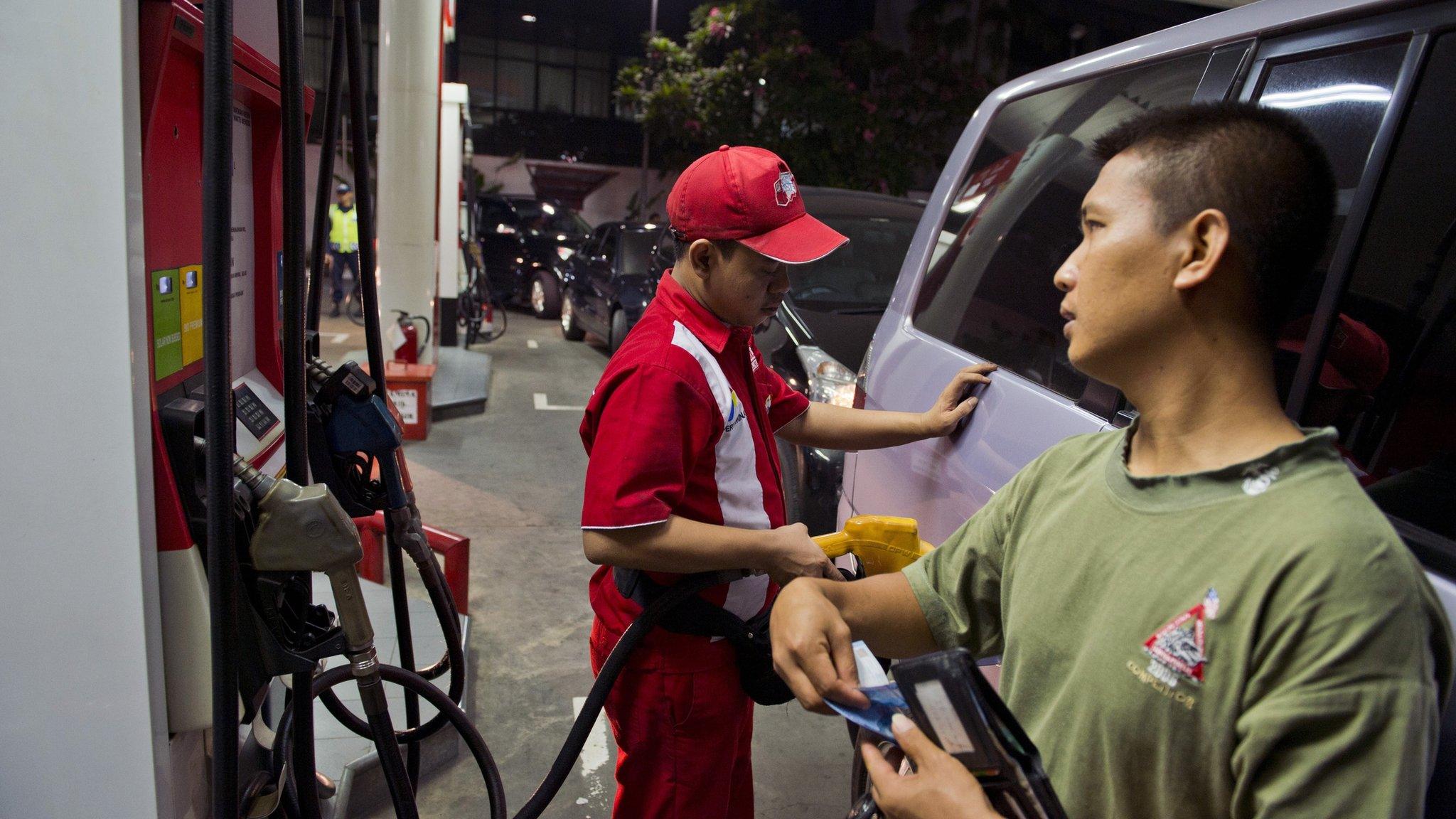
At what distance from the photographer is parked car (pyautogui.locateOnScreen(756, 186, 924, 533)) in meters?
4.34

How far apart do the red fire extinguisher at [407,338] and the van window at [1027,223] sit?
5241mm

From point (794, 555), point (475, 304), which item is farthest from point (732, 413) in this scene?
point (475, 304)

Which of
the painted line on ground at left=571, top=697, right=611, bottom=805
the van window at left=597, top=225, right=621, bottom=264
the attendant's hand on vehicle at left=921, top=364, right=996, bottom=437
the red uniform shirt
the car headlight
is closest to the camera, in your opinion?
the red uniform shirt

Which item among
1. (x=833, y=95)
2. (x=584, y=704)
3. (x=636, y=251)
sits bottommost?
(x=584, y=704)

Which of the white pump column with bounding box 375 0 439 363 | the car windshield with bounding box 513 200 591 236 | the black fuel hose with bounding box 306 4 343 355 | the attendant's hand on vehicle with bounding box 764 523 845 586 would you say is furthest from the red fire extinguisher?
the car windshield with bounding box 513 200 591 236

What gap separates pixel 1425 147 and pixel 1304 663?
3.58 ft

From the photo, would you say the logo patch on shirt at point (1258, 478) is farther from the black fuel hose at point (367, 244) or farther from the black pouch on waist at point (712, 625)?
the black fuel hose at point (367, 244)

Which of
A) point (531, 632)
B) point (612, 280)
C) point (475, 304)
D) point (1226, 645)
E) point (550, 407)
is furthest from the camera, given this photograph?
point (475, 304)

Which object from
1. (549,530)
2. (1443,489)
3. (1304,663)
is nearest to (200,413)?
(1304,663)

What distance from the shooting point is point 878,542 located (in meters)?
2.11

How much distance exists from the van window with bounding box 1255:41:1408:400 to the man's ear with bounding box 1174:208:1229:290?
0.67 meters

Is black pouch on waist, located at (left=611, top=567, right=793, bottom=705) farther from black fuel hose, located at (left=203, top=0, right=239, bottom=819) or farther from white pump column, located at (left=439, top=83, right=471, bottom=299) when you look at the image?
white pump column, located at (left=439, top=83, right=471, bottom=299)

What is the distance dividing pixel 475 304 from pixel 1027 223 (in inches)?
366

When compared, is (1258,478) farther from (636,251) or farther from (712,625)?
(636,251)
